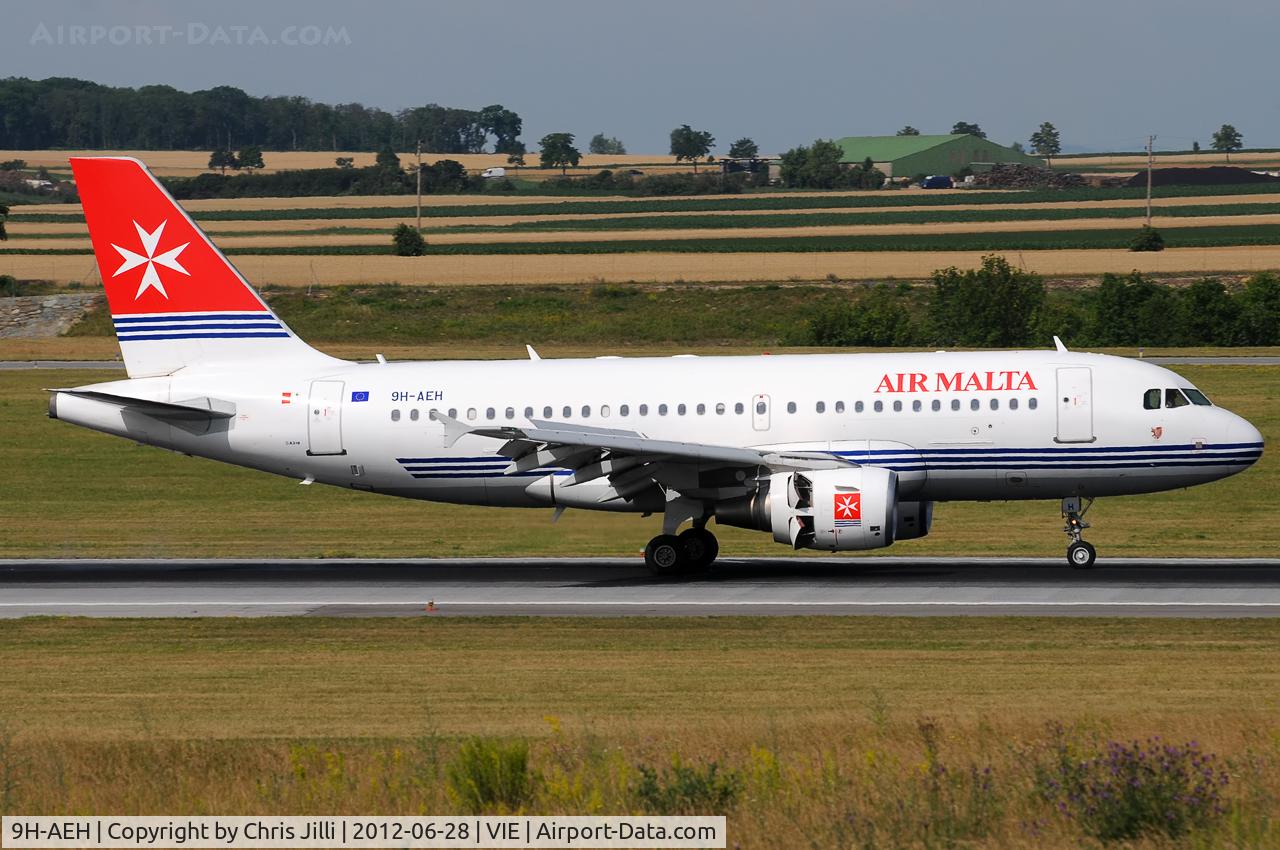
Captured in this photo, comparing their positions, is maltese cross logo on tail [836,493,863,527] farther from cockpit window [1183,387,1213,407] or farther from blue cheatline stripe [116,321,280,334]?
blue cheatline stripe [116,321,280,334]

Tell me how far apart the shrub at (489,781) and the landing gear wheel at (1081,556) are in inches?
817

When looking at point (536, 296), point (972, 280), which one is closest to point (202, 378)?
point (972, 280)

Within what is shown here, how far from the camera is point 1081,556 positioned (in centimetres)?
3381

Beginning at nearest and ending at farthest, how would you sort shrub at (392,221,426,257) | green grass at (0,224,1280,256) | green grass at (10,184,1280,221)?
1. green grass at (0,224,1280,256)
2. shrub at (392,221,426,257)
3. green grass at (10,184,1280,221)

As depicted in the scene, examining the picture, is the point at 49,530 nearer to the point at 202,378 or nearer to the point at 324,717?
the point at 202,378

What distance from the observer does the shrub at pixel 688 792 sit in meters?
14.5

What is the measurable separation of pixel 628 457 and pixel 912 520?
5.50m

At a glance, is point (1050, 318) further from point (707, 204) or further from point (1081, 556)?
point (707, 204)

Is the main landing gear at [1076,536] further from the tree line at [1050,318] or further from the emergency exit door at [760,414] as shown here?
the tree line at [1050,318]

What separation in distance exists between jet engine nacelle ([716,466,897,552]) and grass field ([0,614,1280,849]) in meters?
3.63

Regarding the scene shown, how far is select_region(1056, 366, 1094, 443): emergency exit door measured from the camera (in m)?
33.3

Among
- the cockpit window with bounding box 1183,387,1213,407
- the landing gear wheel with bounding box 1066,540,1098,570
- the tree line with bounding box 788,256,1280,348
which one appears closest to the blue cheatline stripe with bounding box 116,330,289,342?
the landing gear wheel with bounding box 1066,540,1098,570

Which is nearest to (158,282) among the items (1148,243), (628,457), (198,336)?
(198,336)

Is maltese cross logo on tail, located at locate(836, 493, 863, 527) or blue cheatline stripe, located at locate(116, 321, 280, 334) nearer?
maltese cross logo on tail, located at locate(836, 493, 863, 527)
